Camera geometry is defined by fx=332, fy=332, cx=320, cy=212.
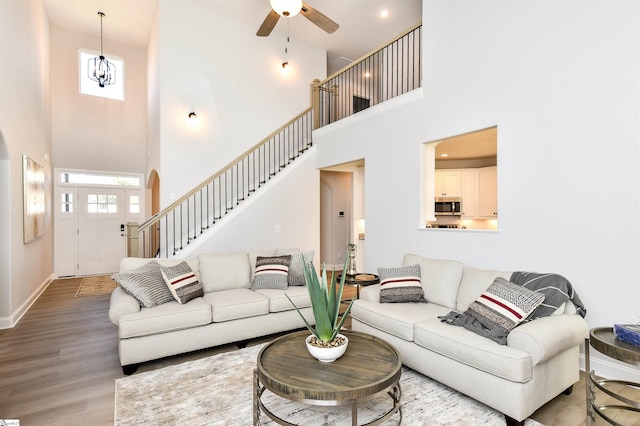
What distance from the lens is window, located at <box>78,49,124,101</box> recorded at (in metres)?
7.24

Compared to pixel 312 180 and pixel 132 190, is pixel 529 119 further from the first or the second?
pixel 132 190

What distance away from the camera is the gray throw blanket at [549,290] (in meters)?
2.52

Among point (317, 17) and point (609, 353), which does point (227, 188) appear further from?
point (609, 353)

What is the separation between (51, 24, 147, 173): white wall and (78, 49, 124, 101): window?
9 centimetres

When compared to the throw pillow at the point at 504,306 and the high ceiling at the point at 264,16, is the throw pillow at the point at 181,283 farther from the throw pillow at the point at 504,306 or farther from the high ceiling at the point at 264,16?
the high ceiling at the point at 264,16

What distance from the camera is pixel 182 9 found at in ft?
19.8

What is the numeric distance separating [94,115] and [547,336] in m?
8.85

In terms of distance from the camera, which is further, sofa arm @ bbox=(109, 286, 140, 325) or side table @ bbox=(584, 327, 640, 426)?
sofa arm @ bbox=(109, 286, 140, 325)

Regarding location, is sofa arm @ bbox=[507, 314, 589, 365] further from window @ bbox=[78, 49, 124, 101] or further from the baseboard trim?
window @ bbox=[78, 49, 124, 101]

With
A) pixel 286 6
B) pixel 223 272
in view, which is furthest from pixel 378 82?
pixel 223 272

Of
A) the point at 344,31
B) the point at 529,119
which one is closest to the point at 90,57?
the point at 344,31

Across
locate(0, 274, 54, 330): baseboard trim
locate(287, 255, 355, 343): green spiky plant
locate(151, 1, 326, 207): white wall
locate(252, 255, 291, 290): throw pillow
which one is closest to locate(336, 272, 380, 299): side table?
locate(252, 255, 291, 290): throw pillow

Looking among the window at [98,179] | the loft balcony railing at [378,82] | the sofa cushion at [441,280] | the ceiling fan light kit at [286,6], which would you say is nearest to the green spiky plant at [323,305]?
the sofa cushion at [441,280]

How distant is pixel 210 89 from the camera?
21.0ft
